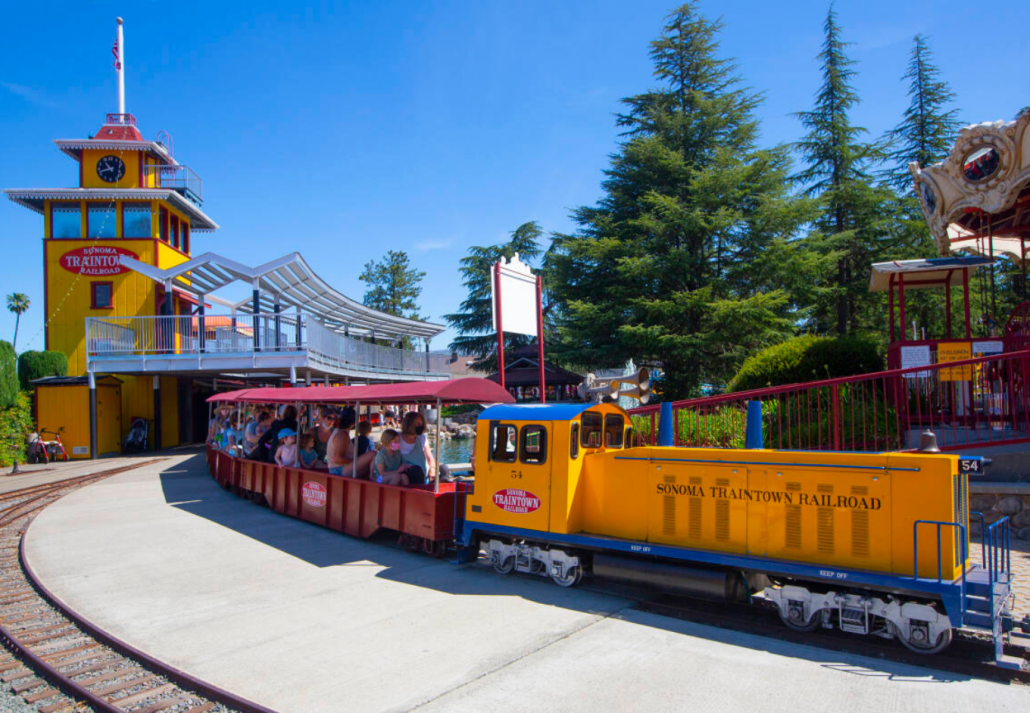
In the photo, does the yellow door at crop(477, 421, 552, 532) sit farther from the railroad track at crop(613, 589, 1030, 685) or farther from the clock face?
the clock face

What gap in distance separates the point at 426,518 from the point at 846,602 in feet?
18.6

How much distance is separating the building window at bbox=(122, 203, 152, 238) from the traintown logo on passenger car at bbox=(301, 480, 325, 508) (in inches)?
930

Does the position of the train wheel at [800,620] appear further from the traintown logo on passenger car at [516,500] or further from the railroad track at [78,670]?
the railroad track at [78,670]

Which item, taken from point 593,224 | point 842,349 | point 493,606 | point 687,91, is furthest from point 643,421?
point 687,91

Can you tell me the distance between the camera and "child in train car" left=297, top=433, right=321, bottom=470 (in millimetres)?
13383

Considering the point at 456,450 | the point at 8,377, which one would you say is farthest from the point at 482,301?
the point at 8,377

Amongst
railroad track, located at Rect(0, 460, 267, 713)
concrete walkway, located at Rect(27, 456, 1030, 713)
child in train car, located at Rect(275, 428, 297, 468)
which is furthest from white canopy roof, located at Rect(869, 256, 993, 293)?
railroad track, located at Rect(0, 460, 267, 713)

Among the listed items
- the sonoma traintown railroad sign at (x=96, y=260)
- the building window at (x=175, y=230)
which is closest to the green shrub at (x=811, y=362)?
the sonoma traintown railroad sign at (x=96, y=260)

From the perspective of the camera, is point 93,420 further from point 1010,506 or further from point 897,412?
point 1010,506

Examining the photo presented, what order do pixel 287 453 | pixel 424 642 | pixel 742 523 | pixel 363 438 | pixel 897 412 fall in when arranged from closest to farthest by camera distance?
pixel 424 642
pixel 742 523
pixel 897 412
pixel 363 438
pixel 287 453

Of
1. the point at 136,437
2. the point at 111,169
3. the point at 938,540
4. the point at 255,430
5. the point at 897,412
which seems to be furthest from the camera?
the point at 111,169

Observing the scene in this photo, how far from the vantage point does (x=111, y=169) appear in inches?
1227

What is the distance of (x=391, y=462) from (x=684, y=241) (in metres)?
16.2

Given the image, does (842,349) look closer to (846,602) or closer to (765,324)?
(765,324)
